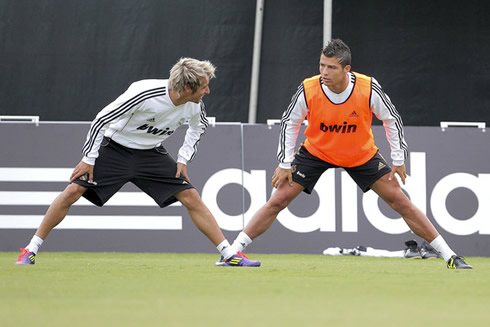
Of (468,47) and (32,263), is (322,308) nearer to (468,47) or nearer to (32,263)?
(32,263)

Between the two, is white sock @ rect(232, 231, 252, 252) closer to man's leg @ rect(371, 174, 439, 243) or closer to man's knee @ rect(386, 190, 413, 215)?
man's leg @ rect(371, 174, 439, 243)

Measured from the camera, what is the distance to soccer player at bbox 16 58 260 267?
7.97 meters

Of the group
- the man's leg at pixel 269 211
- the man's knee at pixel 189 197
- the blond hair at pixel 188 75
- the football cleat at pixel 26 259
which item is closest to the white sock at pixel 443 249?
the man's leg at pixel 269 211

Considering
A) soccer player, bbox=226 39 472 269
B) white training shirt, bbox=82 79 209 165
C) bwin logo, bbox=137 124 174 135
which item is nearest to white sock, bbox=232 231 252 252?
soccer player, bbox=226 39 472 269

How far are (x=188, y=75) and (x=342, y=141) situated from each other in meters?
1.55

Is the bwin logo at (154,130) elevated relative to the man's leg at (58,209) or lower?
elevated

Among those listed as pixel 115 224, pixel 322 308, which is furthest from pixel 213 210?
pixel 322 308

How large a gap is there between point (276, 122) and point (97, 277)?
5.78 m

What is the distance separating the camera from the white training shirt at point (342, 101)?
8.28 m

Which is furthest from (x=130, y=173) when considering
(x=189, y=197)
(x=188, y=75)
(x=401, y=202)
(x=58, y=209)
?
(x=401, y=202)

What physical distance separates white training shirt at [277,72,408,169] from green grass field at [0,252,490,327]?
105cm

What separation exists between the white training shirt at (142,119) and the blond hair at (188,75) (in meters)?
0.16

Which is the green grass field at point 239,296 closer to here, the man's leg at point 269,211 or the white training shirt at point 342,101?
the man's leg at point 269,211

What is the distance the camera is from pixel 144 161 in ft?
27.0
